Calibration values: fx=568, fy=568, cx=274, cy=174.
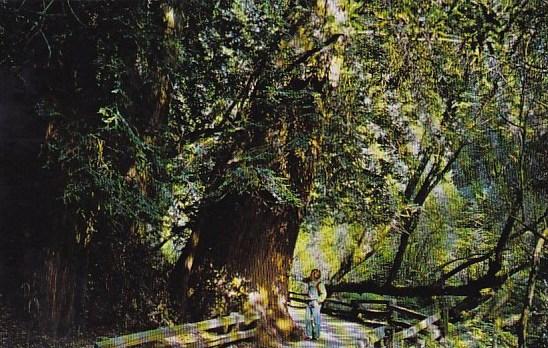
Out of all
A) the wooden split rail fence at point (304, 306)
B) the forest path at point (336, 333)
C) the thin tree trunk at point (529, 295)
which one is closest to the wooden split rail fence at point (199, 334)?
the wooden split rail fence at point (304, 306)

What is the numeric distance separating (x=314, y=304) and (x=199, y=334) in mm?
304

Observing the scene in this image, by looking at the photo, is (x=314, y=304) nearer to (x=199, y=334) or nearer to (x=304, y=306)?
(x=304, y=306)

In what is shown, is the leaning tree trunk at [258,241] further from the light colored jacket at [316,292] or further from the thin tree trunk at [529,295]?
the thin tree trunk at [529,295]

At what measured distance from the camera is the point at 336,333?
53.9 inches

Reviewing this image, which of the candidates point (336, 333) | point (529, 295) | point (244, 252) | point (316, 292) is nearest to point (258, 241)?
point (244, 252)

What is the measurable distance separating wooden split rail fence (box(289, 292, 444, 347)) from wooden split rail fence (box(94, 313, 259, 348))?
0.14 m

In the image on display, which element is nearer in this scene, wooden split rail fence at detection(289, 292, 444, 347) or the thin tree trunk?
the thin tree trunk

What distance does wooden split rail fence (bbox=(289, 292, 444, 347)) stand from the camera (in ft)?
4.38

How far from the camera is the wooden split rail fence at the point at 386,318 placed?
133 centimetres

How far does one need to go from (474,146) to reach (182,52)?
2.43 feet

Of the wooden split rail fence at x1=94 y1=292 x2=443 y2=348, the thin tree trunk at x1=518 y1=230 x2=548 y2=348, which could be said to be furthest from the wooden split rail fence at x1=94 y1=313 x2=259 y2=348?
the thin tree trunk at x1=518 y1=230 x2=548 y2=348

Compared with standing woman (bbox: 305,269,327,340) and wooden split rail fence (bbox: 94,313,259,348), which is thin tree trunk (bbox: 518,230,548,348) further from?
wooden split rail fence (bbox: 94,313,259,348)

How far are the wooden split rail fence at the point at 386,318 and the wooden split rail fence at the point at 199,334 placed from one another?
0.14 metres

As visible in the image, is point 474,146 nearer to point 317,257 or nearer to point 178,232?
point 317,257
